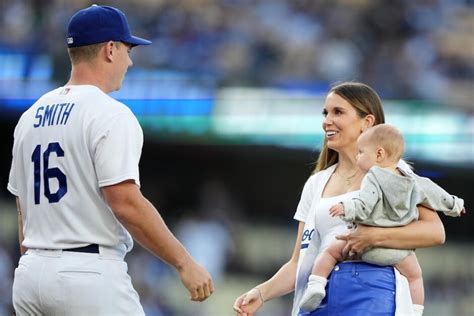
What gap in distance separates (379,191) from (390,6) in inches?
516

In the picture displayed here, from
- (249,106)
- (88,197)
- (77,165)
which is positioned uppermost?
(77,165)

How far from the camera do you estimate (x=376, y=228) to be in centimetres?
507

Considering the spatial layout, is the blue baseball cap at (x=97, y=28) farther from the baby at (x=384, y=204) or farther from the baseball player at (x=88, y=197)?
the baby at (x=384, y=204)

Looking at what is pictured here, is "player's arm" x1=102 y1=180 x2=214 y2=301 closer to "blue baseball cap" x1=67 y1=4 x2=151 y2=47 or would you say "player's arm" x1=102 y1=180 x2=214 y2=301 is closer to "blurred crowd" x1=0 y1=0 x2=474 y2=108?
"blue baseball cap" x1=67 y1=4 x2=151 y2=47

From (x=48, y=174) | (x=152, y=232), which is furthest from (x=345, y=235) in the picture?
(x=48, y=174)

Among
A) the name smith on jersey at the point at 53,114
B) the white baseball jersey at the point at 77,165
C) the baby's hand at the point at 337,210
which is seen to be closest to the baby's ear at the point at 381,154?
the baby's hand at the point at 337,210

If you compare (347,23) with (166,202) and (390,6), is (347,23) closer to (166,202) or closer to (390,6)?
(390,6)

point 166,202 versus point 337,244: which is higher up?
point 337,244

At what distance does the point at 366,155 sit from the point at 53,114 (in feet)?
4.35

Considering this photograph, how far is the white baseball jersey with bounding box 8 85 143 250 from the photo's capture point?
4863 mm

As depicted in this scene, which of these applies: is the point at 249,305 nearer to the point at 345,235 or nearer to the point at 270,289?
the point at 270,289

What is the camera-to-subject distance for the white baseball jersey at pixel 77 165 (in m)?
4.86

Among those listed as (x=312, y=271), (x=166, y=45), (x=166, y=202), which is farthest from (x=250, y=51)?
(x=312, y=271)

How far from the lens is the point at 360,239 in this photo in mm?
5078
